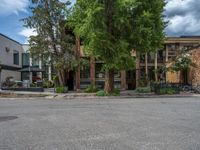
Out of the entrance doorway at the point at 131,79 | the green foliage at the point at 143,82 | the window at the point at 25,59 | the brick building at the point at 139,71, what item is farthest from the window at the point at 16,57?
the green foliage at the point at 143,82

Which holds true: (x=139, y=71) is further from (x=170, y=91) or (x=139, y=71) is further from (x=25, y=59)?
(x=25, y=59)

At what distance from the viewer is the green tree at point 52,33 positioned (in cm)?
2675

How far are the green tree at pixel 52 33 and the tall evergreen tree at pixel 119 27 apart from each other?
4141mm

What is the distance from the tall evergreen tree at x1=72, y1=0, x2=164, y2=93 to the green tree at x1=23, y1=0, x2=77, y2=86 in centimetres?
414

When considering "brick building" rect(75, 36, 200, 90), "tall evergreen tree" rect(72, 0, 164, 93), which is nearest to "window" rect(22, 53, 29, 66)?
"brick building" rect(75, 36, 200, 90)

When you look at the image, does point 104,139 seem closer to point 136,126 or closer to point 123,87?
point 136,126

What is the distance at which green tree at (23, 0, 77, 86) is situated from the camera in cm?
2675

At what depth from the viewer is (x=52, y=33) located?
27.5 meters

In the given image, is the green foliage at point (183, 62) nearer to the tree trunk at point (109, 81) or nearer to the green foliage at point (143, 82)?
the green foliage at point (143, 82)

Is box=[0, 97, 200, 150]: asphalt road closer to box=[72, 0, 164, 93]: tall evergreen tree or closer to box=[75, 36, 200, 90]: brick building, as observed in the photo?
box=[72, 0, 164, 93]: tall evergreen tree

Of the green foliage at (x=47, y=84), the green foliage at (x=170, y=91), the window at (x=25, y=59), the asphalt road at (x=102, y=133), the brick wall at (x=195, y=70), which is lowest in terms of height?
the asphalt road at (x=102, y=133)

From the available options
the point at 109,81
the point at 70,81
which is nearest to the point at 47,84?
the point at 70,81

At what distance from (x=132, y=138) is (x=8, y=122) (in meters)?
4.82

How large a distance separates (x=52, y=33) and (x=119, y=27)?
26.9 feet
